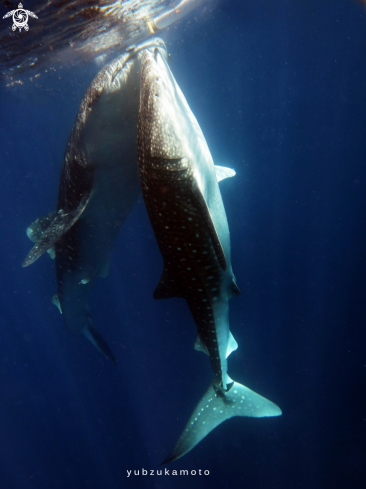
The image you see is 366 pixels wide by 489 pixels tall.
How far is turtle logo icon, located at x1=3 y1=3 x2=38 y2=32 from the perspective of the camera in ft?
22.2

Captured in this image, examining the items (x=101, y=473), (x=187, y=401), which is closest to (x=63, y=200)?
(x=187, y=401)

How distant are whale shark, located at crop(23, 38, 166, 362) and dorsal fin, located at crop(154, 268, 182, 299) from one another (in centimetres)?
173

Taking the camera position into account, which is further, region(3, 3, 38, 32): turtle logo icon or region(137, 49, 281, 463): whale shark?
region(3, 3, 38, 32): turtle logo icon

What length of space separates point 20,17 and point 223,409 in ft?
34.7

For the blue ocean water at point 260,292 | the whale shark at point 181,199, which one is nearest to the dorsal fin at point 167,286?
the whale shark at point 181,199

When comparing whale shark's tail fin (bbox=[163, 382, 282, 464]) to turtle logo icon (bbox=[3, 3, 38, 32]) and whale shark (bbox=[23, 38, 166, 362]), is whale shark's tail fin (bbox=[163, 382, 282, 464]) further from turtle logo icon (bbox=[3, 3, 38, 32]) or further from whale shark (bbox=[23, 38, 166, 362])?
turtle logo icon (bbox=[3, 3, 38, 32])

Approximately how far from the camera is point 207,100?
13.2 meters

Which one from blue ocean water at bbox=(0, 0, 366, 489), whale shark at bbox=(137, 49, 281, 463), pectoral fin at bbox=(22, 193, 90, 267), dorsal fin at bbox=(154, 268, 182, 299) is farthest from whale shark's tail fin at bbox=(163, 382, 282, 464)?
blue ocean water at bbox=(0, 0, 366, 489)

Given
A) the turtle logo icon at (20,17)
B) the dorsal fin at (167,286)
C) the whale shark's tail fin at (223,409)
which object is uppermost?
the turtle logo icon at (20,17)

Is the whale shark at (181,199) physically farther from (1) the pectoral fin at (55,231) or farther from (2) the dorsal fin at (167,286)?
(1) the pectoral fin at (55,231)

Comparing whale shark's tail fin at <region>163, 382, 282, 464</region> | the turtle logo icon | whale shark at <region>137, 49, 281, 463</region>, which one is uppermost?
the turtle logo icon

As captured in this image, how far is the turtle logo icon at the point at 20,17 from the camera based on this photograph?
22.2 ft

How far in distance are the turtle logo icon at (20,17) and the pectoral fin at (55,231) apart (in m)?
6.15

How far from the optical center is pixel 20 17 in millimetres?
6980
